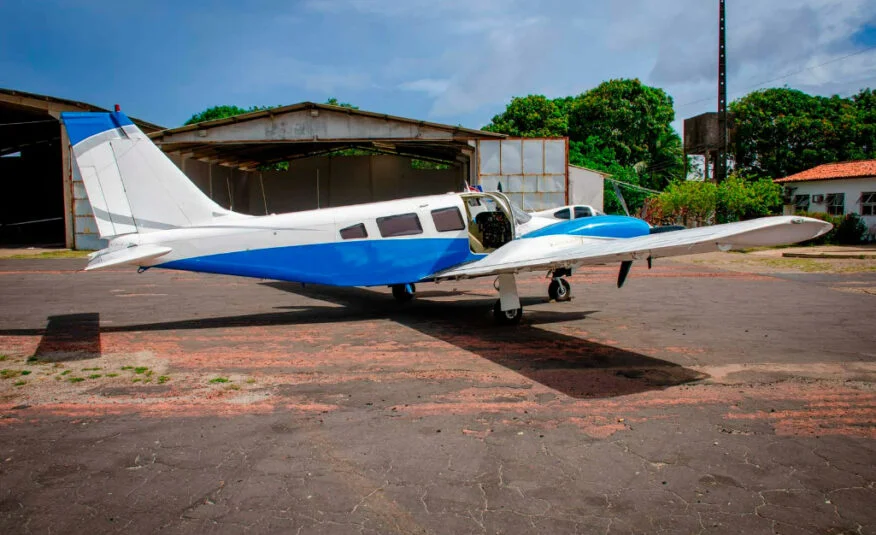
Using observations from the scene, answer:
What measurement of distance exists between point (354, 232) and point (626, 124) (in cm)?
5998

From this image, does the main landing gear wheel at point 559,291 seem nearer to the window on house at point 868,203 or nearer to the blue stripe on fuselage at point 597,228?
the blue stripe on fuselage at point 597,228

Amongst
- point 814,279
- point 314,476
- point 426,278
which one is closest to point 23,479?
point 314,476

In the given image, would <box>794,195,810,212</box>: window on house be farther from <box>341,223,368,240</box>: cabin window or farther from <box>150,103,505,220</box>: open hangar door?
<box>341,223,368,240</box>: cabin window

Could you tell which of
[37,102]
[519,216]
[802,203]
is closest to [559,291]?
[519,216]

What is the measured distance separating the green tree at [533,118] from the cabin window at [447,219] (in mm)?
55670

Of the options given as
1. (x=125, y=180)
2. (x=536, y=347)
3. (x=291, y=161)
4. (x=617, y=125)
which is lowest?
(x=536, y=347)

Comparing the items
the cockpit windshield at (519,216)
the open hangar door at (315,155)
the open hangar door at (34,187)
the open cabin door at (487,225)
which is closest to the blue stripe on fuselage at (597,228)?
the cockpit windshield at (519,216)

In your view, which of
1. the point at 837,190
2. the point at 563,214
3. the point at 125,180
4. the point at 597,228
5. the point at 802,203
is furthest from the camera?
the point at 802,203

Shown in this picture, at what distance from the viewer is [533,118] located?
219 feet

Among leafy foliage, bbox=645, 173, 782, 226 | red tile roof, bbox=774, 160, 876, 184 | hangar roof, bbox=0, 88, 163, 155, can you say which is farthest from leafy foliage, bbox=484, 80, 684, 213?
hangar roof, bbox=0, 88, 163, 155

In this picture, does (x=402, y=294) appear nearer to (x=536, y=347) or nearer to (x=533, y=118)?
(x=536, y=347)

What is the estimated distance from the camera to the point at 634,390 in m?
7.23

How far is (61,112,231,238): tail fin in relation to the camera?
35.6 ft

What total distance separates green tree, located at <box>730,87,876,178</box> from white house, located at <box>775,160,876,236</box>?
10867 mm
